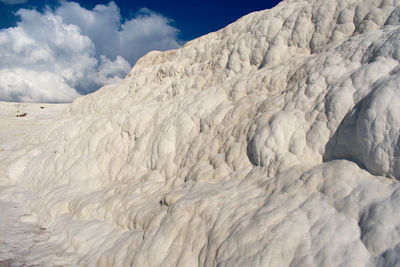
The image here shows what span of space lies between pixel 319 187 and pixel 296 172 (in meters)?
0.55

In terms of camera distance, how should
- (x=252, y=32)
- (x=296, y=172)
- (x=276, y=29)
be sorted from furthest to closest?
(x=252, y=32), (x=276, y=29), (x=296, y=172)

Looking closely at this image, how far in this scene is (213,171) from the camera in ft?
20.3

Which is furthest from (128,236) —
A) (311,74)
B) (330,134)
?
(311,74)

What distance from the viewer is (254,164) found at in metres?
5.67

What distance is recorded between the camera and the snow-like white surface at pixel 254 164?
3.75 m

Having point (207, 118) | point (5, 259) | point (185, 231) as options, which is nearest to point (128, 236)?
point (185, 231)

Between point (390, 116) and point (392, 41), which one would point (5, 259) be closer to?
point (390, 116)

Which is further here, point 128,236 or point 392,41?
point 128,236

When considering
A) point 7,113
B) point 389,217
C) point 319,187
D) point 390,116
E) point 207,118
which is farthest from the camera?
point 7,113

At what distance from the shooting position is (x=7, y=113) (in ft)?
119

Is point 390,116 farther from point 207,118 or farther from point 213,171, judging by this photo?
point 207,118

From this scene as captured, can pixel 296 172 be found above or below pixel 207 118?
below

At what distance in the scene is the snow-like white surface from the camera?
3747mm

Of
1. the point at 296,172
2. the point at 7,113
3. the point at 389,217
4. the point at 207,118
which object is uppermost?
the point at 7,113
